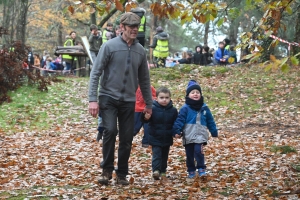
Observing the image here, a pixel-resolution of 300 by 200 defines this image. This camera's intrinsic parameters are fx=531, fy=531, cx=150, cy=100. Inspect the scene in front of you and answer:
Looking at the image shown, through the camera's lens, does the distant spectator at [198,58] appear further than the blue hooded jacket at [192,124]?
Yes

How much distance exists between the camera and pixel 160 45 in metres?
23.3

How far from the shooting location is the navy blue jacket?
26.1ft

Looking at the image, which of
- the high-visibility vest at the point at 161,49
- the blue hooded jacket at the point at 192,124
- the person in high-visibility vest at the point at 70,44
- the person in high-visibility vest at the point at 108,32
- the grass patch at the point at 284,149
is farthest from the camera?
the person in high-visibility vest at the point at 70,44


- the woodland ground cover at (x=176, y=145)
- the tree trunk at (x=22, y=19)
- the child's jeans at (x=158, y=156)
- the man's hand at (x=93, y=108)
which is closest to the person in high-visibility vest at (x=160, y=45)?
the woodland ground cover at (x=176, y=145)

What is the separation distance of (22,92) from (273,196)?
45.7 ft

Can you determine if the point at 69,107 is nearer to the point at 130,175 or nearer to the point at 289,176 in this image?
the point at 130,175

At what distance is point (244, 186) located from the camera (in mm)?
7574

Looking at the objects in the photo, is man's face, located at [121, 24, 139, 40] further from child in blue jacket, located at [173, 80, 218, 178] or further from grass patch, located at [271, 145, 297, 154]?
grass patch, located at [271, 145, 297, 154]

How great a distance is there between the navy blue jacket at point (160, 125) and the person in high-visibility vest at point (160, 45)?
15.2 metres

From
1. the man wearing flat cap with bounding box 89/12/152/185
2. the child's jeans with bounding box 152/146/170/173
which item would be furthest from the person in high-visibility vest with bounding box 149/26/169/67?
the man wearing flat cap with bounding box 89/12/152/185

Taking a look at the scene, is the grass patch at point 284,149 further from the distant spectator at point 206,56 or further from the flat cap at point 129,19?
the distant spectator at point 206,56

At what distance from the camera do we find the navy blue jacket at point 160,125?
7957 mm

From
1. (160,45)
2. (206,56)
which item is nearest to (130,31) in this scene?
(160,45)

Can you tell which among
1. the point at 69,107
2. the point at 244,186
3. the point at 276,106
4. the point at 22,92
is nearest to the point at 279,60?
the point at 244,186
